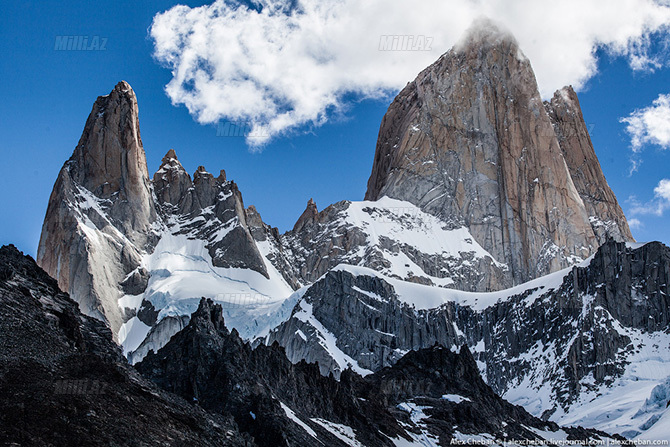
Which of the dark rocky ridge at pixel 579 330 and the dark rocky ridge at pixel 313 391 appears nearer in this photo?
the dark rocky ridge at pixel 313 391

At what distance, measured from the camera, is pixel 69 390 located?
57906 mm

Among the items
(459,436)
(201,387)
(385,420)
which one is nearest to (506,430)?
(459,436)

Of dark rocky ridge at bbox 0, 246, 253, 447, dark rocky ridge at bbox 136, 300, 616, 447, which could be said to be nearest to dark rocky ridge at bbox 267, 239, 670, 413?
dark rocky ridge at bbox 136, 300, 616, 447

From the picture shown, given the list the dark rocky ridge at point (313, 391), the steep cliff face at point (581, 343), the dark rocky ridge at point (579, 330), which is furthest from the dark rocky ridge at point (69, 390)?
the dark rocky ridge at point (579, 330)

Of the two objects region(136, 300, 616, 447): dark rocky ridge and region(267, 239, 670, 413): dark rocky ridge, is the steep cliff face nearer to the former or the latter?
region(267, 239, 670, 413): dark rocky ridge

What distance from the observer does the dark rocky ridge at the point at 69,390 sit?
52.7 m

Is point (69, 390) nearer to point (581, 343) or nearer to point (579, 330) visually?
point (581, 343)

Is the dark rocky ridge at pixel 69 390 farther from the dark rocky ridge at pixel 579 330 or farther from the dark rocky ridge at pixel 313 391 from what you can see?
the dark rocky ridge at pixel 579 330

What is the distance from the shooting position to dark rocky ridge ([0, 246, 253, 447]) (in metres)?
52.7

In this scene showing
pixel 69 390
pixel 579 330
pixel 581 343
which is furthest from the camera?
pixel 579 330

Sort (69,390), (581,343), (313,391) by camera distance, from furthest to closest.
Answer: (581,343) → (313,391) → (69,390)

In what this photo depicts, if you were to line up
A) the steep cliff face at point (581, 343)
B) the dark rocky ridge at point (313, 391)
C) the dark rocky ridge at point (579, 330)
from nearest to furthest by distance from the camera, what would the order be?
the dark rocky ridge at point (313, 391) → the steep cliff face at point (581, 343) → the dark rocky ridge at point (579, 330)

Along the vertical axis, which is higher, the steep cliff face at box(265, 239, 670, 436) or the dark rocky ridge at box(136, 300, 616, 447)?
the steep cliff face at box(265, 239, 670, 436)

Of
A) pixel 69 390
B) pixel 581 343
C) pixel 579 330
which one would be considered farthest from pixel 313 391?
pixel 579 330
